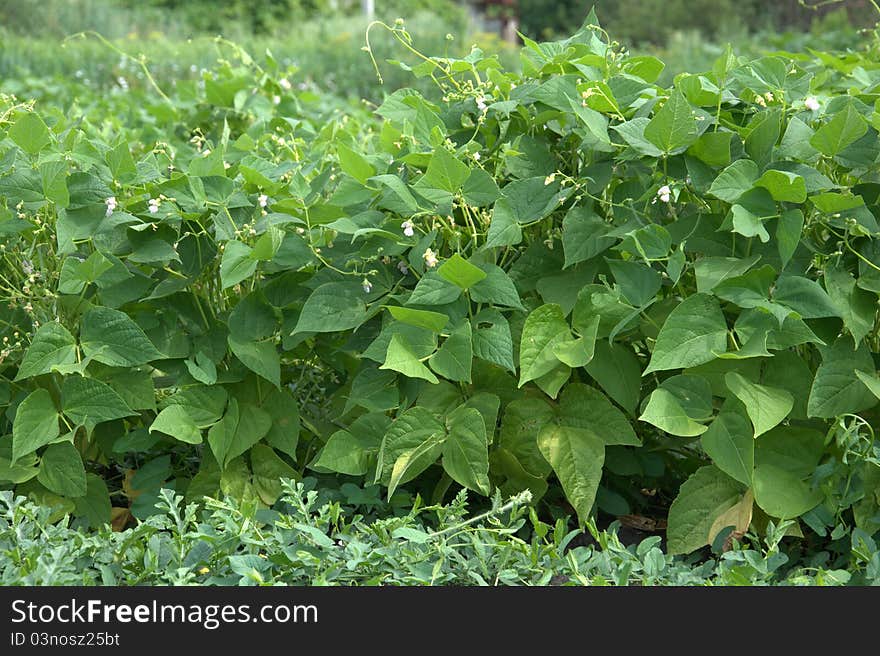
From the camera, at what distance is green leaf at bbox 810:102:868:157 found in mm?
1987

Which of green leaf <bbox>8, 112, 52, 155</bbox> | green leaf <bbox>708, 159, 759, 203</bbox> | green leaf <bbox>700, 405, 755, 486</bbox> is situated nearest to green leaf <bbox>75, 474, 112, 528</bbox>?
green leaf <bbox>8, 112, 52, 155</bbox>

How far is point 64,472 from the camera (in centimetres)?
216

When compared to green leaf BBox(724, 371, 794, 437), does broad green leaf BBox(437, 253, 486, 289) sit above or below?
above

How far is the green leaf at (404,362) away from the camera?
78.3 inches

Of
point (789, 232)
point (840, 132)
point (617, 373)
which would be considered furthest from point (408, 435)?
point (840, 132)

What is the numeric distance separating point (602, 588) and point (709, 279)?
0.63 metres

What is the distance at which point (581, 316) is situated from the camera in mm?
2084

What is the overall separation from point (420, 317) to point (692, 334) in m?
0.48

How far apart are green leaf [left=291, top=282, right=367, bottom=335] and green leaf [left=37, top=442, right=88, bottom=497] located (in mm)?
489

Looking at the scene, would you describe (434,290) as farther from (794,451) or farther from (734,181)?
(794,451)

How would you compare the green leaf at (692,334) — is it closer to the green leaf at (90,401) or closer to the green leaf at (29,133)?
the green leaf at (90,401)

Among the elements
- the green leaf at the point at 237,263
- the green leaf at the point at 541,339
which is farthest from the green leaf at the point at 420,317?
the green leaf at the point at 237,263

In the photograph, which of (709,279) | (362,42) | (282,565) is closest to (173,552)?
(282,565)

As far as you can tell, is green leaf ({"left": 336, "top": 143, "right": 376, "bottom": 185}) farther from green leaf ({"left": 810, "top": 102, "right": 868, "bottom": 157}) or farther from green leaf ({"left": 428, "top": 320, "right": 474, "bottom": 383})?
green leaf ({"left": 810, "top": 102, "right": 868, "bottom": 157})
